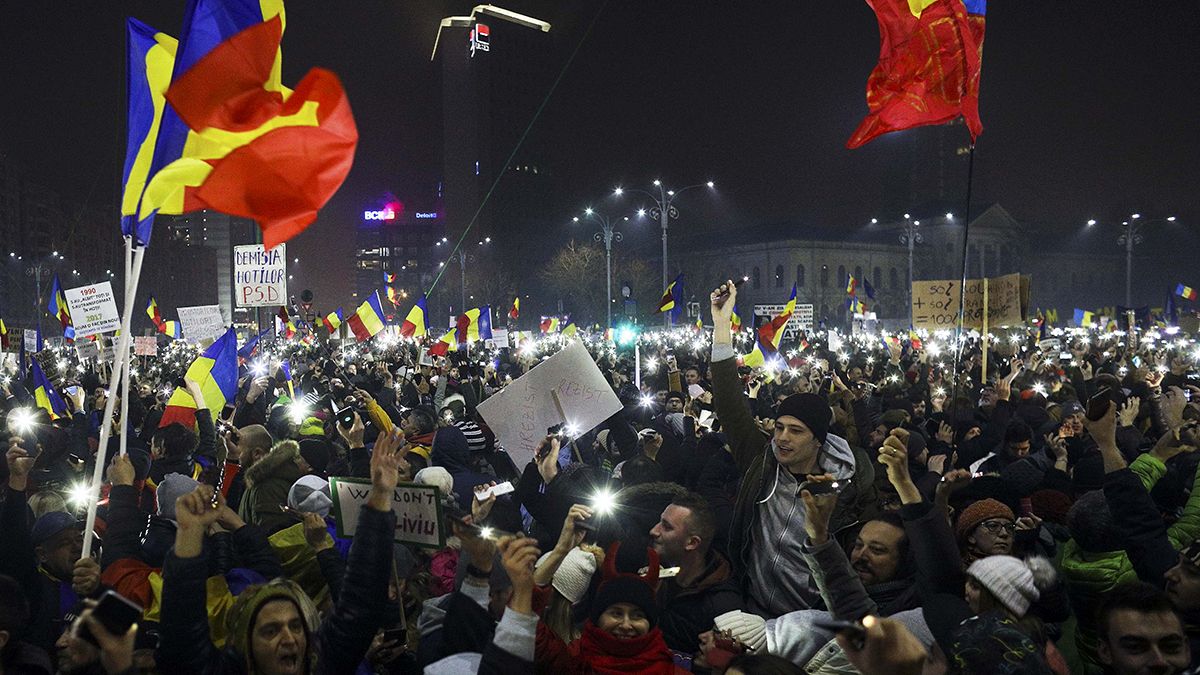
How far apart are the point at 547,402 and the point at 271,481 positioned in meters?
2.08

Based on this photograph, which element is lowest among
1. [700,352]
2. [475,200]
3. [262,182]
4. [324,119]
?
[700,352]

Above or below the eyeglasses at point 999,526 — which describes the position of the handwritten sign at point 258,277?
above

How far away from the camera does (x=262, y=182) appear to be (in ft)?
13.3

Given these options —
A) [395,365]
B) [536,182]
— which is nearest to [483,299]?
[536,182]

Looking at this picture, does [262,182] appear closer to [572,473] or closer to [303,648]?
[303,648]

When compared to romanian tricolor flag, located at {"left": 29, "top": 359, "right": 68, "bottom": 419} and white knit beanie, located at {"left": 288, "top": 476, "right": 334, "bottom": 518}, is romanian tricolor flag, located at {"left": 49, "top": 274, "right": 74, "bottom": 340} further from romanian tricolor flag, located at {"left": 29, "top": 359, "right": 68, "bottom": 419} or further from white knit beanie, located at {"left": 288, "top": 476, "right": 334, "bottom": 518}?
white knit beanie, located at {"left": 288, "top": 476, "right": 334, "bottom": 518}

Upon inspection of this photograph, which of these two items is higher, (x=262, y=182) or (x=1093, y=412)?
(x=262, y=182)

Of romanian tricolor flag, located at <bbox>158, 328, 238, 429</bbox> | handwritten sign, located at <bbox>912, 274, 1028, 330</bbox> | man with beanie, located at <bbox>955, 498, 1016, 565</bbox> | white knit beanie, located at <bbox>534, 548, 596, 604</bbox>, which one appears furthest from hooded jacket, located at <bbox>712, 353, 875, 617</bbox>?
handwritten sign, located at <bbox>912, 274, 1028, 330</bbox>

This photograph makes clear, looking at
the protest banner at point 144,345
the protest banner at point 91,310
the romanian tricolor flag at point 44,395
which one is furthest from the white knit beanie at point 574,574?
the protest banner at point 144,345

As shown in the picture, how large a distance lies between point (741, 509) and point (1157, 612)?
1724mm

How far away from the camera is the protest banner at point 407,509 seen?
4031mm

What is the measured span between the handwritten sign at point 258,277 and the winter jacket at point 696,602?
41.4ft

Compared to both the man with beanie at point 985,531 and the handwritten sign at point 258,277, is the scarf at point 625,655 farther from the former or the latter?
the handwritten sign at point 258,277

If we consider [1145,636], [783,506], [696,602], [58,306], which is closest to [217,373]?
[696,602]
